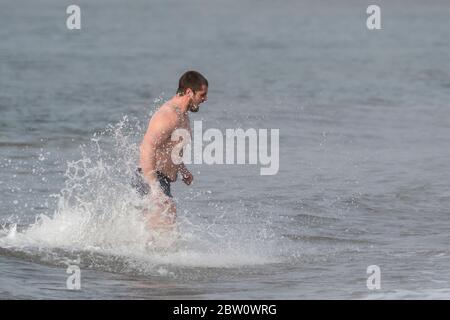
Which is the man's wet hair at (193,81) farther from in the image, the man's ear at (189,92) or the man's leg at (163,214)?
the man's leg at (163,214)

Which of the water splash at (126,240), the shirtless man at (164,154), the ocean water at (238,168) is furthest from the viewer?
the water splash at (126,240)

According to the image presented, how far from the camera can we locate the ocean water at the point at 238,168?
→ 9195mm

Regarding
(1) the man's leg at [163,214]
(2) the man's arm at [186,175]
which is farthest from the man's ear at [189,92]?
(1) the man's leg at [163,214]

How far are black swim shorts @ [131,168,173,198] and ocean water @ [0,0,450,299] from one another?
138 mm

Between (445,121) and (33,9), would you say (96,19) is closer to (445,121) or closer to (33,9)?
(33,9)

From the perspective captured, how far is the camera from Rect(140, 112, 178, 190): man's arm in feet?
30.5

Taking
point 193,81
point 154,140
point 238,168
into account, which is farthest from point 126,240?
point 238,168

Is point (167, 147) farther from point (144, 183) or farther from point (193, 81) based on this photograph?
point (193, 81)

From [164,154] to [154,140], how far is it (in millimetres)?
144

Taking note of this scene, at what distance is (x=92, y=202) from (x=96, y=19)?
2602 cm

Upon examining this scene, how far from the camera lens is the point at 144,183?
9.35 metres

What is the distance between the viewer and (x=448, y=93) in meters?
22.1

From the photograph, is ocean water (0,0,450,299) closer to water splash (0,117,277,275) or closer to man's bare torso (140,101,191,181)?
water splash (0,117,277,275)

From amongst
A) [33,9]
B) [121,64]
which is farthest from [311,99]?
[33,9]
